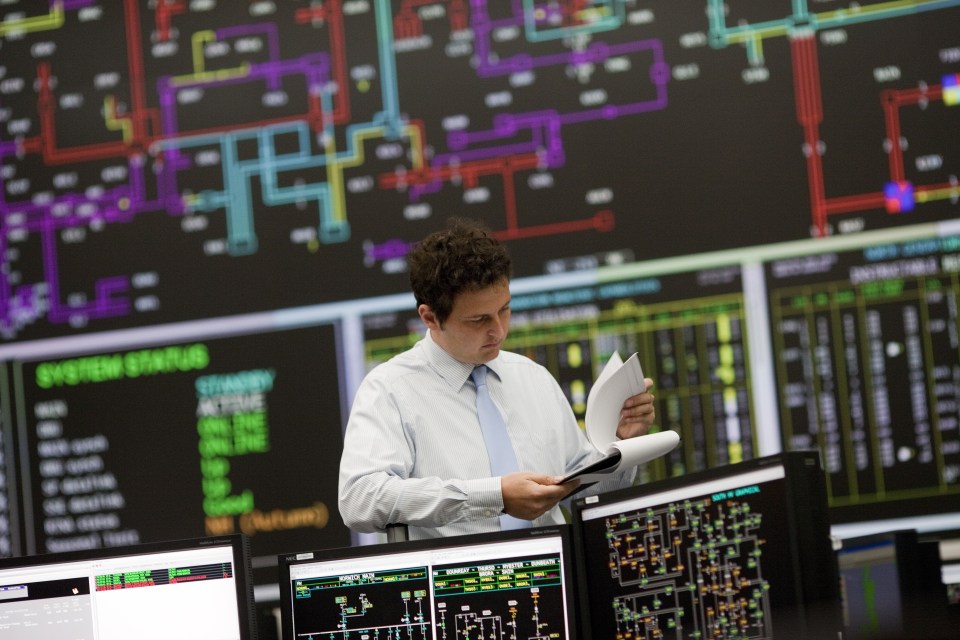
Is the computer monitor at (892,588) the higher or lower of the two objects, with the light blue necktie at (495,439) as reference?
lower

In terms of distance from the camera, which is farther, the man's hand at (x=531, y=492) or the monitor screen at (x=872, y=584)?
the man's hand at (x=531, y=492)

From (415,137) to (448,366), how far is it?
150 cm

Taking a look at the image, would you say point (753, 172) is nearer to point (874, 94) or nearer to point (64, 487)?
point (874, 94)

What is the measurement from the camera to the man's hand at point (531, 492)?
7.45 feet

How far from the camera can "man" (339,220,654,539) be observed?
2406 millimetres

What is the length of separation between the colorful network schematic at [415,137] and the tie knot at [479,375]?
120 cm

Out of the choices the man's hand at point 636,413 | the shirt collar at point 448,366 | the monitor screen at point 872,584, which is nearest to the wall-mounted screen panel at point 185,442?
the shirt collar at point 448,366

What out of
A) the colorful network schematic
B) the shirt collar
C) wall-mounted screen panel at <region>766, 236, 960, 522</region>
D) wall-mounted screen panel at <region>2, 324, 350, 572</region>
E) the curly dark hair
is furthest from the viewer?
wall-mounted screen panel at <region>2, 324, 350, 572</region>

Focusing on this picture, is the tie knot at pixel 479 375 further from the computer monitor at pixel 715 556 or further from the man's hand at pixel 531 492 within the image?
the computer monitor at pixel 715 556

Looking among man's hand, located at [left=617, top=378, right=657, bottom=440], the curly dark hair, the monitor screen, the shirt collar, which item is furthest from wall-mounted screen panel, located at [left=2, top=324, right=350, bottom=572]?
the monitor screen

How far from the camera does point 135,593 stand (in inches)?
90.1

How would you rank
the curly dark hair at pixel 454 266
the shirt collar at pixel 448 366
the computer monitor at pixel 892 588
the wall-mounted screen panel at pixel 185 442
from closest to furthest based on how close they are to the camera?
the computer monitor at pixel 892 588, the curly dark hair at pixel 454 266, the shirt collar at pixel 448 366, the wall-mounted screen panel at pixel 185 442

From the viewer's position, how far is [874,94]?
3.69 m

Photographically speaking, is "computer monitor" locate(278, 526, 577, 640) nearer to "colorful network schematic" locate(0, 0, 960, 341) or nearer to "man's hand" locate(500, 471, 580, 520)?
"man's hand" locate(500, 471, 580, 520)
